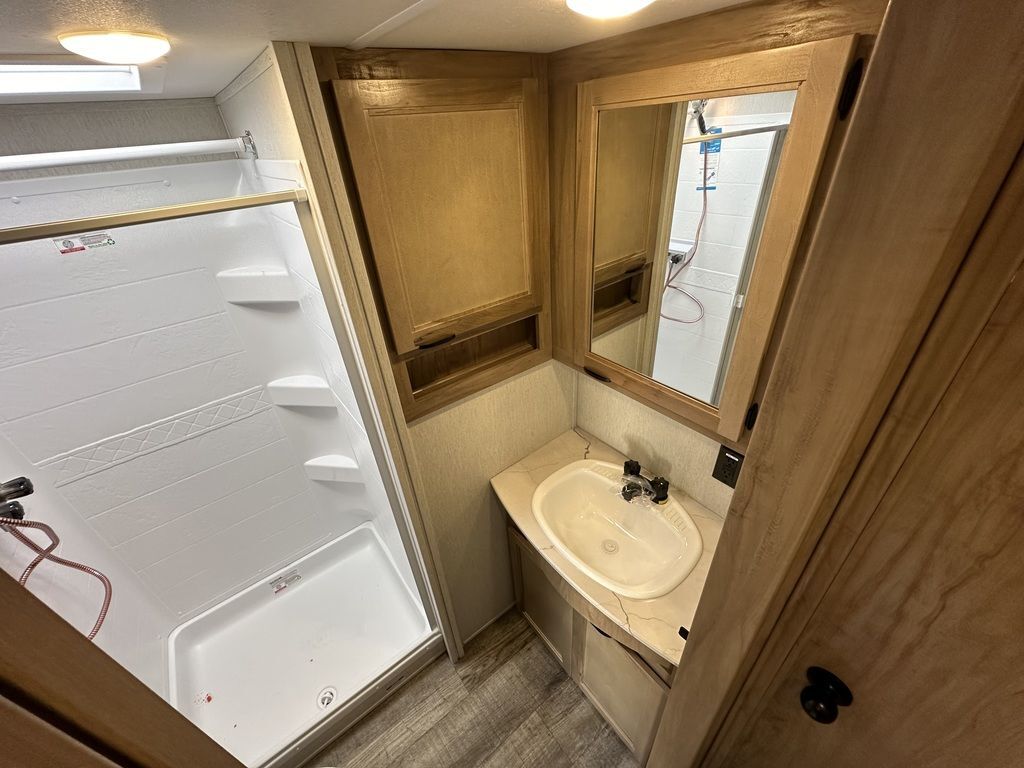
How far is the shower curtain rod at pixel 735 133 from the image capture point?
29.5 inches

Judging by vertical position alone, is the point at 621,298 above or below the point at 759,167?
below

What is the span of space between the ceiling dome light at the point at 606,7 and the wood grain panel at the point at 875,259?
1.71 feet

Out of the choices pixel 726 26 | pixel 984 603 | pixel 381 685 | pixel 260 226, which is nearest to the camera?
pixel 984 603

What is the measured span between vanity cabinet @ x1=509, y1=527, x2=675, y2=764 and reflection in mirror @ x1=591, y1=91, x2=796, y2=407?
0.69 metres

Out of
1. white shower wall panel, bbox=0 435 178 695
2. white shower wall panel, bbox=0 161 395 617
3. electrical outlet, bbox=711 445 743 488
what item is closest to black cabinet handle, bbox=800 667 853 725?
electrical outlet, bbox=711 445 743 488

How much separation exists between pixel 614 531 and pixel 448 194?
1158 mm

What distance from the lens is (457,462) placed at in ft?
4.55

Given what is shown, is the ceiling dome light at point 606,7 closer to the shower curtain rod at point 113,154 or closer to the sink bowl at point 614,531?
the shower curtain rod at point 113,154

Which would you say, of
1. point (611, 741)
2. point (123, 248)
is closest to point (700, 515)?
point (611, 741)

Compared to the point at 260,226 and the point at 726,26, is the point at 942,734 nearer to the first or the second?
the point at 726,26

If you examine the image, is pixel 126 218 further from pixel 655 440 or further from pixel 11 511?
pixel 655 440

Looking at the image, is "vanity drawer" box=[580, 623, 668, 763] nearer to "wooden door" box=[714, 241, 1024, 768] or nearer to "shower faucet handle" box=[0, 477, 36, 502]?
"wooden door" box=[714, 241, 1024, 768]

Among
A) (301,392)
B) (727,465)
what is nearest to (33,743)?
(727,465)

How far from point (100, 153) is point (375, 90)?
0.70 meters
